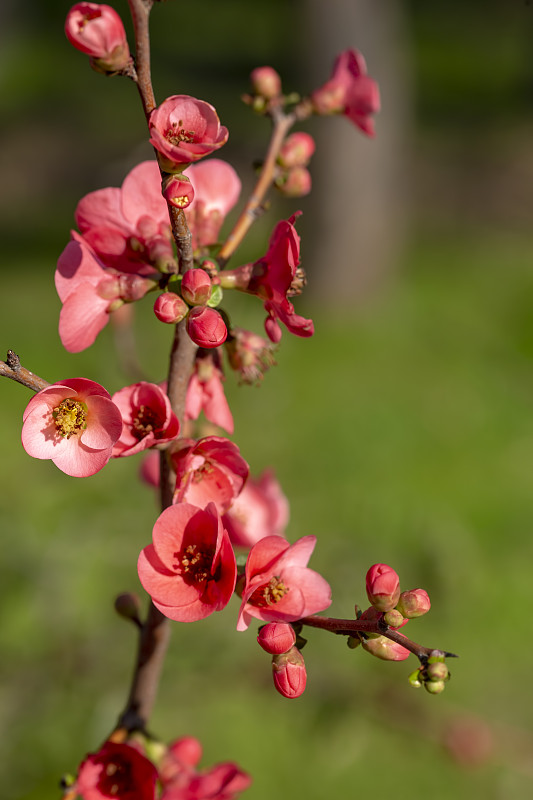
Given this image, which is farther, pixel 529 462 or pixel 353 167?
pixel 353 167

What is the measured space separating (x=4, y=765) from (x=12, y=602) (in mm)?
326

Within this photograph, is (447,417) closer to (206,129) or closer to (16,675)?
(16,675)

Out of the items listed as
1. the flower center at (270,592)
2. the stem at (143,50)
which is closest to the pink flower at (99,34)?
the stem at (143,50)

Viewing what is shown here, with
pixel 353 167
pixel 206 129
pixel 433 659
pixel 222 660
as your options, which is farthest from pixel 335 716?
pixel 353 167

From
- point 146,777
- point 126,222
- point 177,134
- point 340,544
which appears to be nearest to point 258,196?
point 126,222

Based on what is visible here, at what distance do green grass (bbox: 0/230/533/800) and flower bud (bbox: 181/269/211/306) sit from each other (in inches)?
35.1

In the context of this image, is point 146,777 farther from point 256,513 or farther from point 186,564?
point 256,513

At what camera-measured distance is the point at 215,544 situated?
0.75 metres

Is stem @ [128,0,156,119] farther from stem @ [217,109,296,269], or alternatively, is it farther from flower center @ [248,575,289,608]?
flower center @ [248,575,289,608]

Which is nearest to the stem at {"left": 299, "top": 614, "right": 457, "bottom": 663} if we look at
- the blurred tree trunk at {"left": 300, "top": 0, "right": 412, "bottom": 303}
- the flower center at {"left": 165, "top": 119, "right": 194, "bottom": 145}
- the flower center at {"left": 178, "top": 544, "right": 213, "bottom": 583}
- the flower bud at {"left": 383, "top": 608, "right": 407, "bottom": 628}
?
the flower bud at {"left": 383, "top": 608, "right": 407, "bottom": 628}

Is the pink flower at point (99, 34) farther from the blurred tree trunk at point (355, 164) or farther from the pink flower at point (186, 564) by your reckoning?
the blurred tree trunk at point (355, 164)

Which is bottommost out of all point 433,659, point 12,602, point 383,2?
point 12,602

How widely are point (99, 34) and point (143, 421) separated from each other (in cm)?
35

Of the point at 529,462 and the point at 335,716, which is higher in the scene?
the point at 335,716
